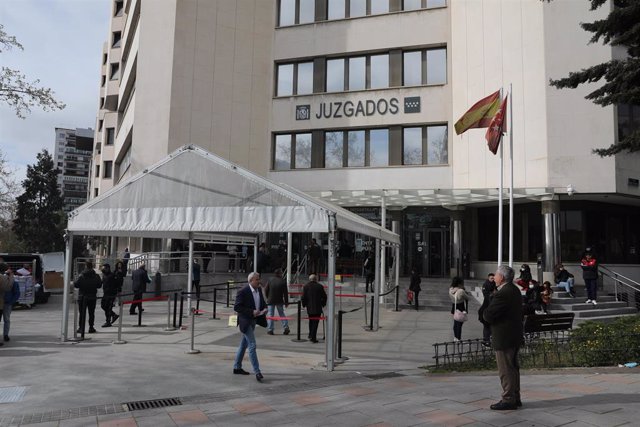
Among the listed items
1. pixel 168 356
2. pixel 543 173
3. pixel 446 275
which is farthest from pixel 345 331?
pixel 446 275

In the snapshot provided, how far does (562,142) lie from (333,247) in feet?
52.5

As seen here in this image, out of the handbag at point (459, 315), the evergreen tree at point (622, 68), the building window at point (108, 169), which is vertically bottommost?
the handbag at point (459, 315)

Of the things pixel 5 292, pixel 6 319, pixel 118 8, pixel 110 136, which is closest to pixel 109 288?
pixel 5 292

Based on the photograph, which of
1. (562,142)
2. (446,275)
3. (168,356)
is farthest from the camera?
(446,275)

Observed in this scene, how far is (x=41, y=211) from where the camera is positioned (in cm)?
6631

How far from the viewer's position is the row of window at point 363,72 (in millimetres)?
28516

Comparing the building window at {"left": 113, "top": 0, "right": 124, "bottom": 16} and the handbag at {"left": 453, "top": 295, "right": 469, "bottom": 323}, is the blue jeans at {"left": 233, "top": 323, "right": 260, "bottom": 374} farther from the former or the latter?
the building window at {"left": 113, "top": 0, "right": 124, "bottom": 16}

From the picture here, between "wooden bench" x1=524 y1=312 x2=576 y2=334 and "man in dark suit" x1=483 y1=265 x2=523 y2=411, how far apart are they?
3852 mm

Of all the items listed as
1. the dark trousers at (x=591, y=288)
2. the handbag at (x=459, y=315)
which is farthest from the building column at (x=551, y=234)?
the handbag at (x=459, y=315)

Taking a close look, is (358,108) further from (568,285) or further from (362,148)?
(568,285)

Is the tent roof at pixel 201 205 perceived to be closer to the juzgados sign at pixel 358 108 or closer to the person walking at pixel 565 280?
the person walking at pixel 565 280

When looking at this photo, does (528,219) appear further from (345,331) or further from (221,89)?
(221,89)

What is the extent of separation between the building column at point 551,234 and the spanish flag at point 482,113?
4610mm

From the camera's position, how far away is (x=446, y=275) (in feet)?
90.8
